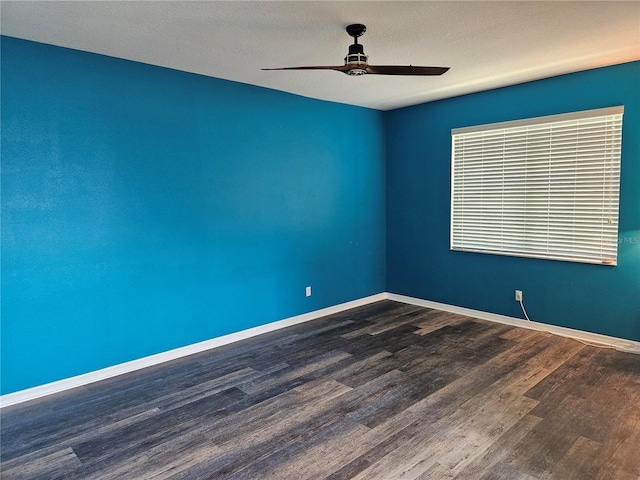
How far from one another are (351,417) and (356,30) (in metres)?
2.56

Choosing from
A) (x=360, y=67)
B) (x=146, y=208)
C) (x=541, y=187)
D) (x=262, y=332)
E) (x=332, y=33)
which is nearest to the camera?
(x=360, y=67)

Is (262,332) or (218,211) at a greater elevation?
(218,211)

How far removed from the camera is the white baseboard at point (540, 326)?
3643 mm

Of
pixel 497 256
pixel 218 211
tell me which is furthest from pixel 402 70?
pixel 497 256

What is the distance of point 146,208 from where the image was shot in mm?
3398

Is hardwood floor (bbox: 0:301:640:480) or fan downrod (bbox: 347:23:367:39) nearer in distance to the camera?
hardwood floor (bbox: 0:301:640:480)

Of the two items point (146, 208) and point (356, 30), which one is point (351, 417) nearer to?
point (146, 208)

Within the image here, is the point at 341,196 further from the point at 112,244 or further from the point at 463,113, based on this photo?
the point at 112,244

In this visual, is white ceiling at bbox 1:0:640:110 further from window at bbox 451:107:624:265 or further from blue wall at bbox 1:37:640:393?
A: window at bbox 451:107:624:265

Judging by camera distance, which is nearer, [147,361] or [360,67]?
[360,67]

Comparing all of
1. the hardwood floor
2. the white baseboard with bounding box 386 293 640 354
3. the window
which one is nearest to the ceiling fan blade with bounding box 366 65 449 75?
the window

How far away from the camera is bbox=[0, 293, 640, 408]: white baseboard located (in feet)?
9.81

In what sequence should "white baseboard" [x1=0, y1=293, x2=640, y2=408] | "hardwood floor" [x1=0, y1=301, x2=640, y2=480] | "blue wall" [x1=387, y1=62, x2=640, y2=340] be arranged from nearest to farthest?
1. "hardwood floor" [x1=0, y1=301, x2=640, y2=480]
2. "white baseboard" [x1=0, y1=293, x2=640, y2=408]
3. "blue wall" [x1=387, y1=62, x2=640, y2=340]

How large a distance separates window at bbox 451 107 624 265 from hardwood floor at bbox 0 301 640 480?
1.03 m
